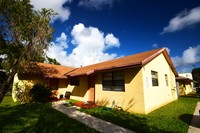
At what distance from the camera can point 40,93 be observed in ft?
41.4

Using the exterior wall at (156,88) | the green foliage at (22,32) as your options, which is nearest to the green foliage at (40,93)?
the green foliage at (22,32)

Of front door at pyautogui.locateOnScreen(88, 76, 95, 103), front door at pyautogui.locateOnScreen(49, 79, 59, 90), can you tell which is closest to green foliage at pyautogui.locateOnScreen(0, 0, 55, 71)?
front door at pyautogui.locateOnScreen(49, 79, 59, 90)

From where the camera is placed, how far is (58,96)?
629 inches

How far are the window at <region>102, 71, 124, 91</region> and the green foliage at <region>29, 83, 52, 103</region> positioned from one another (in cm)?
623

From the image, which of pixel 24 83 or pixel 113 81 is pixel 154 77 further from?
pixel 24 83

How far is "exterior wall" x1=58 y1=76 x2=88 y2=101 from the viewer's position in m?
13.7

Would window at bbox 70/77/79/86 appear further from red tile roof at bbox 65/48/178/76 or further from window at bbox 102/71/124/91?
window at bbox 102/71/124/91

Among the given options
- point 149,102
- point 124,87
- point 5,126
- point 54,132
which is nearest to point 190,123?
point 149,102

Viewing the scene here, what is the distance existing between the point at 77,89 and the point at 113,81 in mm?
6004

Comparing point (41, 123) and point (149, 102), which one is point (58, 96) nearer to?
point (41, 123)

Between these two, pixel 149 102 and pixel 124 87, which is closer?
pixel 149 102

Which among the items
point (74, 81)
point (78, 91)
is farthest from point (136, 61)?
point (74, 81)

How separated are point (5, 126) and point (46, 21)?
30.0 ft

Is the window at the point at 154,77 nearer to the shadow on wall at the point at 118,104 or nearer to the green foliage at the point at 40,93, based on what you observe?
the shadow on wall at the point at 118,104
